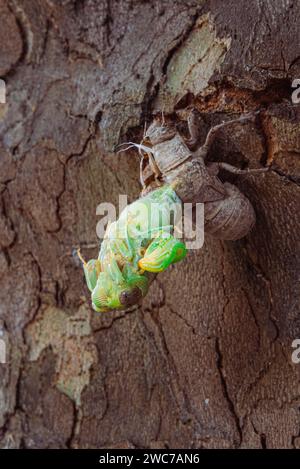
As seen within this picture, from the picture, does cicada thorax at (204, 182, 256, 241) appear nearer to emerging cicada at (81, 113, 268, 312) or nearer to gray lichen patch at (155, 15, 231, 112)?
emerging cicada at (81, 113, 268, 312)

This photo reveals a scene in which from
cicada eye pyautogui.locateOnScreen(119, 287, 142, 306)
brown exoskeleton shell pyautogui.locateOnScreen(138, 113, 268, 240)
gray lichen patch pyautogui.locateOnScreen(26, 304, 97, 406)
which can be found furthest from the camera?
gray lichen patch pyautogui.locateOnScreen(26, 304, 97, 406)

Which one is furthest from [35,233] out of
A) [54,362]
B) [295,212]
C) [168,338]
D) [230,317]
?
[295,212]

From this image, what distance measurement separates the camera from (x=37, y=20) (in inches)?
83.3

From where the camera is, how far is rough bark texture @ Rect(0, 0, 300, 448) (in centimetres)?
160

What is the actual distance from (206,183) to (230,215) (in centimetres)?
10

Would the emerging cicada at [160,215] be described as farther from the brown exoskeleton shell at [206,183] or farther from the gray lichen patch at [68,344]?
the gray lichen patch at [68,344]

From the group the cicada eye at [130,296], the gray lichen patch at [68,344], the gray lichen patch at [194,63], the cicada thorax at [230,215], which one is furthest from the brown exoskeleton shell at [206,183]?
the gray lichen patch at [68,344]

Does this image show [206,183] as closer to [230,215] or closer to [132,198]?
[230,215]

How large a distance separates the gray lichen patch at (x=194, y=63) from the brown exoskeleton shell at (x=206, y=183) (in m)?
0.12

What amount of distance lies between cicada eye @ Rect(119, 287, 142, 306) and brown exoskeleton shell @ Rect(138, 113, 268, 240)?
269 millimetres

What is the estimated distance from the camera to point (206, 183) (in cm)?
157

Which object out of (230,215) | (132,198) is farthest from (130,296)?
(132,198)

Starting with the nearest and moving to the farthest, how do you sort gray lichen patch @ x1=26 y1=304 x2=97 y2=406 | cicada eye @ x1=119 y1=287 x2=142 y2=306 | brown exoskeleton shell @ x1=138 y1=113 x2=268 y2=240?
1. cicada eye @ x1=119 y1=287 x2=142 y2=306
2. brown exoskeleton shell @ x1=138 y1=113 x2=268 y2=240
3. gray lichen patch @ x1=26 y1=304 x2=97 y2=406

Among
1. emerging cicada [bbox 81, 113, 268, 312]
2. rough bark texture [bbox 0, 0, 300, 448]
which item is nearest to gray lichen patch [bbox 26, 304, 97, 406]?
rough bark texture [bbox 0, 0, 300, 448]
